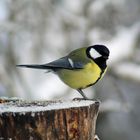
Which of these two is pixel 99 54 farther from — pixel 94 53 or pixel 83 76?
pixel 83 76

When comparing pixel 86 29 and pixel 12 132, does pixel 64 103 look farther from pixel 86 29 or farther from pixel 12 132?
pixel 86 29

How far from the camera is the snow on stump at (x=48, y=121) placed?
257 cm

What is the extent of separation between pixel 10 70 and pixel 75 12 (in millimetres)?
1326

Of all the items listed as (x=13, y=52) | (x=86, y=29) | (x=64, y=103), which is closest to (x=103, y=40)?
(x=86, y=29)

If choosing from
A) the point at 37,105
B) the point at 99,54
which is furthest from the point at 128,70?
the point at 37,105

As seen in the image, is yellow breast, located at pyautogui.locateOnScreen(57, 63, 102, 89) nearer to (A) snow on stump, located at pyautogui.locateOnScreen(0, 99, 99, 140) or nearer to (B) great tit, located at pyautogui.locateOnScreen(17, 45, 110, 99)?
(B) great tit, located at pyautogui.locateOnScreen(17, 45, 110, 99)

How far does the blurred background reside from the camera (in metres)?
7.69

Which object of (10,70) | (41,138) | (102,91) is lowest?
(102,91)

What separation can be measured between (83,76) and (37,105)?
80 centimetres

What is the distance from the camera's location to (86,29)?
8141mm

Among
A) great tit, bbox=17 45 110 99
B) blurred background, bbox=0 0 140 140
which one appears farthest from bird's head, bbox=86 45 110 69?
blurred background, bbox=0 0 140 140

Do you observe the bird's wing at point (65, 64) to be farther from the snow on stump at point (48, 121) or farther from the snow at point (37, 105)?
the snow on stump at point (48, 121)

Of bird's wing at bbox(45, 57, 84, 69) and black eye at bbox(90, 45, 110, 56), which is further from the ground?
black eye at bbox(90, 45, 110, 56)

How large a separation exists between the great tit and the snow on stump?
74cm
